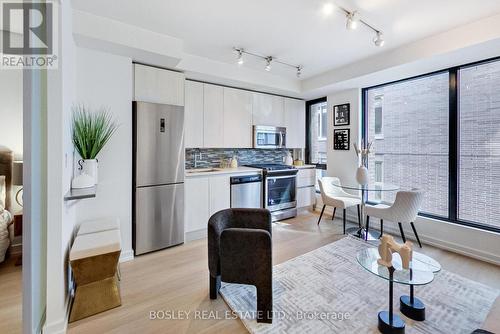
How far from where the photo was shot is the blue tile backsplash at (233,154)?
4008mm

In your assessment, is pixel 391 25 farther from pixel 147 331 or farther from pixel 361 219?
pixel 147 331

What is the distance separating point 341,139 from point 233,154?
6.76ft

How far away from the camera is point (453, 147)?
10.3ft

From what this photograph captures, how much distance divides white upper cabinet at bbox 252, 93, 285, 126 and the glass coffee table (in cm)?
300

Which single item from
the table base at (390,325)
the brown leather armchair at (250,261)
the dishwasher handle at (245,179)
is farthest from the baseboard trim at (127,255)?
the table base at (390,325)

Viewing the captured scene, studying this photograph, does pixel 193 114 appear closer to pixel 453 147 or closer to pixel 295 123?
pixel 295 123

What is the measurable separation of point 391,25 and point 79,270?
148 inches

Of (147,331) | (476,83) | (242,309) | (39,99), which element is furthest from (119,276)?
A: (476,83)

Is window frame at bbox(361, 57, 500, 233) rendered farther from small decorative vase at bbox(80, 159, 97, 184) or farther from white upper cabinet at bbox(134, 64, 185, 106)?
small decorative vase at bbox(80, 159, 97, 184)

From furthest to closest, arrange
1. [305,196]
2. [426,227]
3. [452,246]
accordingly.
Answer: [305,196] → [426,227] → [452,246]

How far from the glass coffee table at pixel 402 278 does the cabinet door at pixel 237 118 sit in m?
2.70

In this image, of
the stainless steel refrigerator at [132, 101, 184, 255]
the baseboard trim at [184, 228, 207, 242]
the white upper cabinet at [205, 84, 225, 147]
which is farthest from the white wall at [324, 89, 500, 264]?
the stainless steel refrigerator at [132, 101, 184, 255]

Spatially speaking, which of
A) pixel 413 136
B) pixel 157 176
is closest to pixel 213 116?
pixel 157 176

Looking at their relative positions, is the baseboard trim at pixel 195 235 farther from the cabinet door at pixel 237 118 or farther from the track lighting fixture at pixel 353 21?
the track lighting fixture at pixel 353 21
